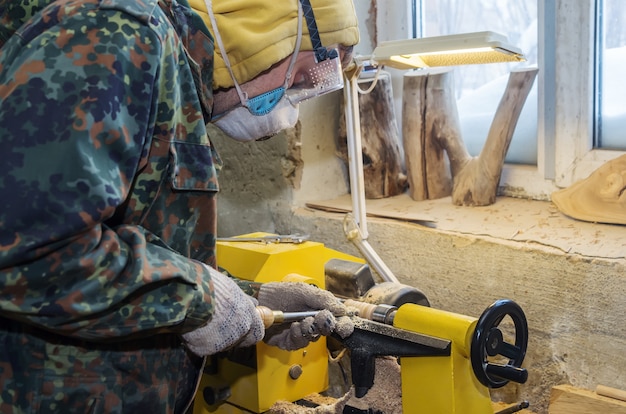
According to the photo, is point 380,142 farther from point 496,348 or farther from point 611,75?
point 496,348

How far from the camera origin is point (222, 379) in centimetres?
187

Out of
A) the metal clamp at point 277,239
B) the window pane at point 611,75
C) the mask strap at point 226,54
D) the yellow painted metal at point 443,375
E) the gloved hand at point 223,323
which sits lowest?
the yellow painted metal at point 443,375

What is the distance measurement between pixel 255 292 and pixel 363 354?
0.29 meters

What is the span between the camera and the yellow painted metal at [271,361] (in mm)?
1788

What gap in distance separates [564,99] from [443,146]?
379 mm

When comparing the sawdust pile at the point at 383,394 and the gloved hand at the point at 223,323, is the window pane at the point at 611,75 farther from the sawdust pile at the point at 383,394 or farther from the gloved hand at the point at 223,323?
the gloved hand at the point at 223,323

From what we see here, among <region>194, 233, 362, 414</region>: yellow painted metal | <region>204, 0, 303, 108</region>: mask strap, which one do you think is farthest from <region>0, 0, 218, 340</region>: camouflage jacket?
<region>194, 233, 362, 414</region>: yellow painted metal

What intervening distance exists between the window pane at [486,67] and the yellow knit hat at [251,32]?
3.70 ft

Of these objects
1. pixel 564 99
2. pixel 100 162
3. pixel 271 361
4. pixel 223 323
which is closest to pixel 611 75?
pixel 564 99

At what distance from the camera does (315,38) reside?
1.33 metres

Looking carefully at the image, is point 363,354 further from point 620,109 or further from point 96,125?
point 620,109

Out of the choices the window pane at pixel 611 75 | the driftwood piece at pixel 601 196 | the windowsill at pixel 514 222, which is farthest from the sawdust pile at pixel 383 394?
the window pane at pixel 611 75

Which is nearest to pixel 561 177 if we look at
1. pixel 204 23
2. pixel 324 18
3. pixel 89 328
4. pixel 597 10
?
pixel 597 10

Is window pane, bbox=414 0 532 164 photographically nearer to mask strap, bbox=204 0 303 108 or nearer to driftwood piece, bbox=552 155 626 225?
driftwood piece, bbox=552 155 626 225
